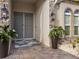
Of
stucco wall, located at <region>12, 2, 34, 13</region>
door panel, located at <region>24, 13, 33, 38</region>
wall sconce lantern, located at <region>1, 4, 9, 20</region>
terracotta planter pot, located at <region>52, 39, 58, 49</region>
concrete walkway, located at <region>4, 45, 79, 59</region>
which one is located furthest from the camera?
door panel, located at <region>24, 13, 33, 38</region>

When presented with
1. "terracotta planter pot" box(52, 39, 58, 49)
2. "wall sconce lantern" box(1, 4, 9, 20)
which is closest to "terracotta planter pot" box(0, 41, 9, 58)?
"wall sconce lantern" box(1, 4, 9, 20)

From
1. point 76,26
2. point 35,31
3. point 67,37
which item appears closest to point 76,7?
point 76,26

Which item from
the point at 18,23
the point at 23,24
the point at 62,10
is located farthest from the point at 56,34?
the point at 18,23

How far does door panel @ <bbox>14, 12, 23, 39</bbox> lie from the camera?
10.1 meters

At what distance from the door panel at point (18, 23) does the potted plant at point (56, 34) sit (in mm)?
3892

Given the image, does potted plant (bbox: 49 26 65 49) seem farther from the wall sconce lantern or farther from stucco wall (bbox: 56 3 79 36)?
the wall sconce lantern

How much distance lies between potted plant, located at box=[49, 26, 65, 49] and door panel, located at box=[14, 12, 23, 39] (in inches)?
153

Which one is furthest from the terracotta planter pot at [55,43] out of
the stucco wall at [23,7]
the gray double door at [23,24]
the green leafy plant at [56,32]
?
the stucco wall at [23,7]

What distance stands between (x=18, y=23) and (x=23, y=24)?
0.39 metres

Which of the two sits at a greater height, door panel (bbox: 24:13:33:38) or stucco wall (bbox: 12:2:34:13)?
stucco wall (bbox: 12:2:34:13)

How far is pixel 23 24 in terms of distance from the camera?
10.2 meters

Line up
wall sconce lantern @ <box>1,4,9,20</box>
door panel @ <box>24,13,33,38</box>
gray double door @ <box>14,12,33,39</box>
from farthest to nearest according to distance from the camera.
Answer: door panel @ <box>24,13,33,38</box>
gray double door @ <box>14,12,33,39</box>
wall sconce lantern @ <box>1,4,9,20</box>

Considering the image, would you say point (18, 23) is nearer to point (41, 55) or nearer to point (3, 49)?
point (3, 49)

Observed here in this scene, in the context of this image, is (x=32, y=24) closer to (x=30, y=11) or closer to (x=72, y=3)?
(x=30, y=11)
